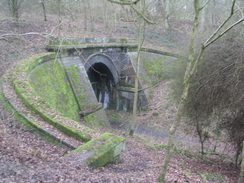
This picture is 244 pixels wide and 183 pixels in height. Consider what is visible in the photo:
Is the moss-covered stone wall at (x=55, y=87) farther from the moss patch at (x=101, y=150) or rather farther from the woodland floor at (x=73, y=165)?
the moss patch at (x=101, y=150)

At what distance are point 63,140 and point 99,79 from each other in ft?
43.8

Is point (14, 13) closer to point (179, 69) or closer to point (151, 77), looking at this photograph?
point (151, 77)

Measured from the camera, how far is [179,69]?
9.40 m

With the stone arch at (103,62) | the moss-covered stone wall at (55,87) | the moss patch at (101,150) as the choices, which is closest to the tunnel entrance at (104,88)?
the stone arch at (103,62)

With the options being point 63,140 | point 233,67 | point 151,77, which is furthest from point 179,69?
point 151,77

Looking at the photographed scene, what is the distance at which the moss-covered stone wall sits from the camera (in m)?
10.5

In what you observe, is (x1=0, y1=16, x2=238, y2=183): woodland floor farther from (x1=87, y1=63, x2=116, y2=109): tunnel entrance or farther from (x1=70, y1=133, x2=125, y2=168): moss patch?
(x1=87, y1=63, x2=116, y2=109): tunnel entrance

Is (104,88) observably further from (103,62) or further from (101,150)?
(101,150)

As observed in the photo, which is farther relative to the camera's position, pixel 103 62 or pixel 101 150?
pixel 103 62

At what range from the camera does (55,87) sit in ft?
38.4

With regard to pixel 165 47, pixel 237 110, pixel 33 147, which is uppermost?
pixel 165 47

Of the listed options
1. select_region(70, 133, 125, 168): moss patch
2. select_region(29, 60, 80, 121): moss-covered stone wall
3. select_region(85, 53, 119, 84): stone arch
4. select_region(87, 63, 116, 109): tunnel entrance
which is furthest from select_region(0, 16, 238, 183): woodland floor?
select_region(87, 63, 116, 109): tunnel entrance

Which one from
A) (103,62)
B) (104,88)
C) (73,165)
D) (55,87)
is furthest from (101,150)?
(104,88)

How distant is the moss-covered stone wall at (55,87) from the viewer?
34.6ft
